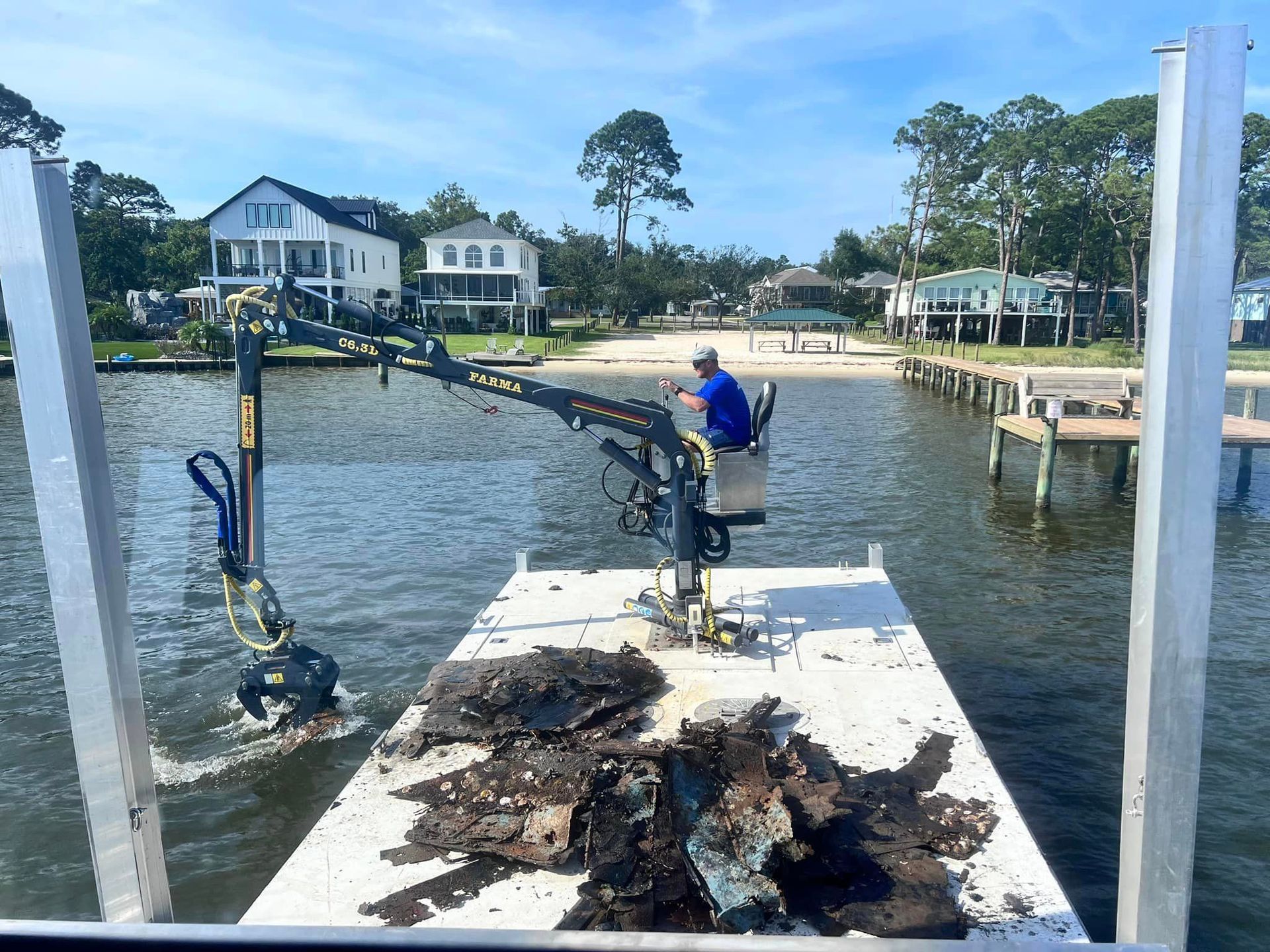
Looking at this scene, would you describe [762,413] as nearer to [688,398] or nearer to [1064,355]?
[688,398]

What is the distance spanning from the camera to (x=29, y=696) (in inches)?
322

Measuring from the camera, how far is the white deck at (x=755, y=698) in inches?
166

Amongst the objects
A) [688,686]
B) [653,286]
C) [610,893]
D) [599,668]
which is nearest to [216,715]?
[599,668]

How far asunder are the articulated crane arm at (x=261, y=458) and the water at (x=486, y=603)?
87cm

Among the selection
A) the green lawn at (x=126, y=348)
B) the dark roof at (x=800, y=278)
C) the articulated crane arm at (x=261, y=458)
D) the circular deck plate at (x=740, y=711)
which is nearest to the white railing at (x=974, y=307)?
the dark roof at (x=800, y=278)

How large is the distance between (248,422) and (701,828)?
14.3ft

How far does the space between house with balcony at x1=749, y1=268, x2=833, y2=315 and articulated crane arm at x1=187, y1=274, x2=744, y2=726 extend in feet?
281

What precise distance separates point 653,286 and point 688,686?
74022mm

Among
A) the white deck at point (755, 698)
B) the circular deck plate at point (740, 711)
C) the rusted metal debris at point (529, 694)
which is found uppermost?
the rusted metal debris at point (529, 694)

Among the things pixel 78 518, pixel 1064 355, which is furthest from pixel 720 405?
pixel 1064 355

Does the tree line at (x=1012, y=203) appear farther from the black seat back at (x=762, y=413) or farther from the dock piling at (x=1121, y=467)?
the black seat back at (x=762, y=413)

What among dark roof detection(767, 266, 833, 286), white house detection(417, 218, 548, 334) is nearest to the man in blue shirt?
white house detection(417, 218, 548, 334)

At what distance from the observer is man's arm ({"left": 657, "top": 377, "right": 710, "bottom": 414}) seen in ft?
23.6

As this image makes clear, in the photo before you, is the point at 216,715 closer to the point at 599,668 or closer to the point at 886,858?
the point at 599,668
